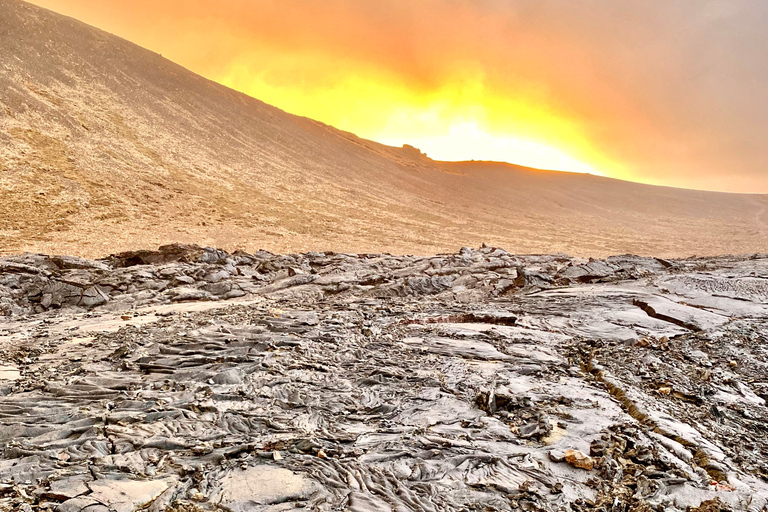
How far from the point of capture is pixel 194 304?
916 cm

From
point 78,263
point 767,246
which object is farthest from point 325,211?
point 767,246

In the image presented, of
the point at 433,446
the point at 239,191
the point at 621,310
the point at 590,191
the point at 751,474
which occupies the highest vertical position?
the point at 590,191

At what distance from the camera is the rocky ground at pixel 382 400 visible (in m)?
3.26

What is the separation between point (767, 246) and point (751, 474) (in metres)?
36.9

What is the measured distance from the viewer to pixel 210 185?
29.3 meters

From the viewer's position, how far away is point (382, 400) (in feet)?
15.8

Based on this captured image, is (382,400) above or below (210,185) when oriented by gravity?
below

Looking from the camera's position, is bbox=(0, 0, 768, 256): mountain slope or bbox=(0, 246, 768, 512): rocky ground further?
bbox=(0, 0, 768, 256): mountain slope

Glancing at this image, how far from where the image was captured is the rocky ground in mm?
3256

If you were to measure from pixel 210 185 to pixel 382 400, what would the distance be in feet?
90.6

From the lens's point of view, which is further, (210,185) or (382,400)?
(210,185)

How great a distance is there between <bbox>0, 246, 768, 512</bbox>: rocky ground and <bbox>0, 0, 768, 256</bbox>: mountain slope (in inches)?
437

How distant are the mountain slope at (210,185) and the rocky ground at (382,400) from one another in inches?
437

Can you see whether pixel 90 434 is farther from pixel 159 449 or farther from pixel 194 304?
pixel 194 304
